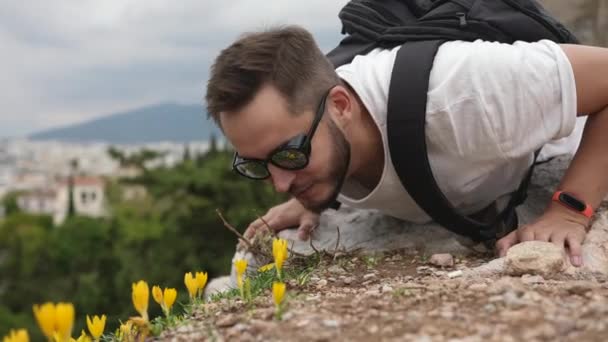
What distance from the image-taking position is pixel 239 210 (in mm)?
25750

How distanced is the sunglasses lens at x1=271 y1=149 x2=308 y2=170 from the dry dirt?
66cm

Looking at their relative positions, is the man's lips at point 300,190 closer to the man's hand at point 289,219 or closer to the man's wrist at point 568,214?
the man's hand at point 289,219

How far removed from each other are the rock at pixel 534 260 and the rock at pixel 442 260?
0.53 m

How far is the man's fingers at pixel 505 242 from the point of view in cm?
388

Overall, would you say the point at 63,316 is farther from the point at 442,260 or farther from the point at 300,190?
the point at 442,260

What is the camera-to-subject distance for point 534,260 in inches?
132

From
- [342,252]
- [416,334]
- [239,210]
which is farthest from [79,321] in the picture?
[416,334]

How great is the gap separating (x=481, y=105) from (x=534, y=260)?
792 mm

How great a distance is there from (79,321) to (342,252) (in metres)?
26.2

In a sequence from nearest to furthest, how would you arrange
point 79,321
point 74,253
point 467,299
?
point 467,299 < point 79,321 < point 74,253

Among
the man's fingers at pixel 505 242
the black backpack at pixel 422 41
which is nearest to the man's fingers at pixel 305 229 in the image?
the black backpack at pixel 422 41

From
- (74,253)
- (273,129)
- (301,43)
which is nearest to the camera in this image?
(273,129)

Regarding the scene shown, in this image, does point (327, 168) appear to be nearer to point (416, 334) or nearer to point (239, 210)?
point (416, 334)

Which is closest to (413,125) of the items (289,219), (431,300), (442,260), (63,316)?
(442,260)
